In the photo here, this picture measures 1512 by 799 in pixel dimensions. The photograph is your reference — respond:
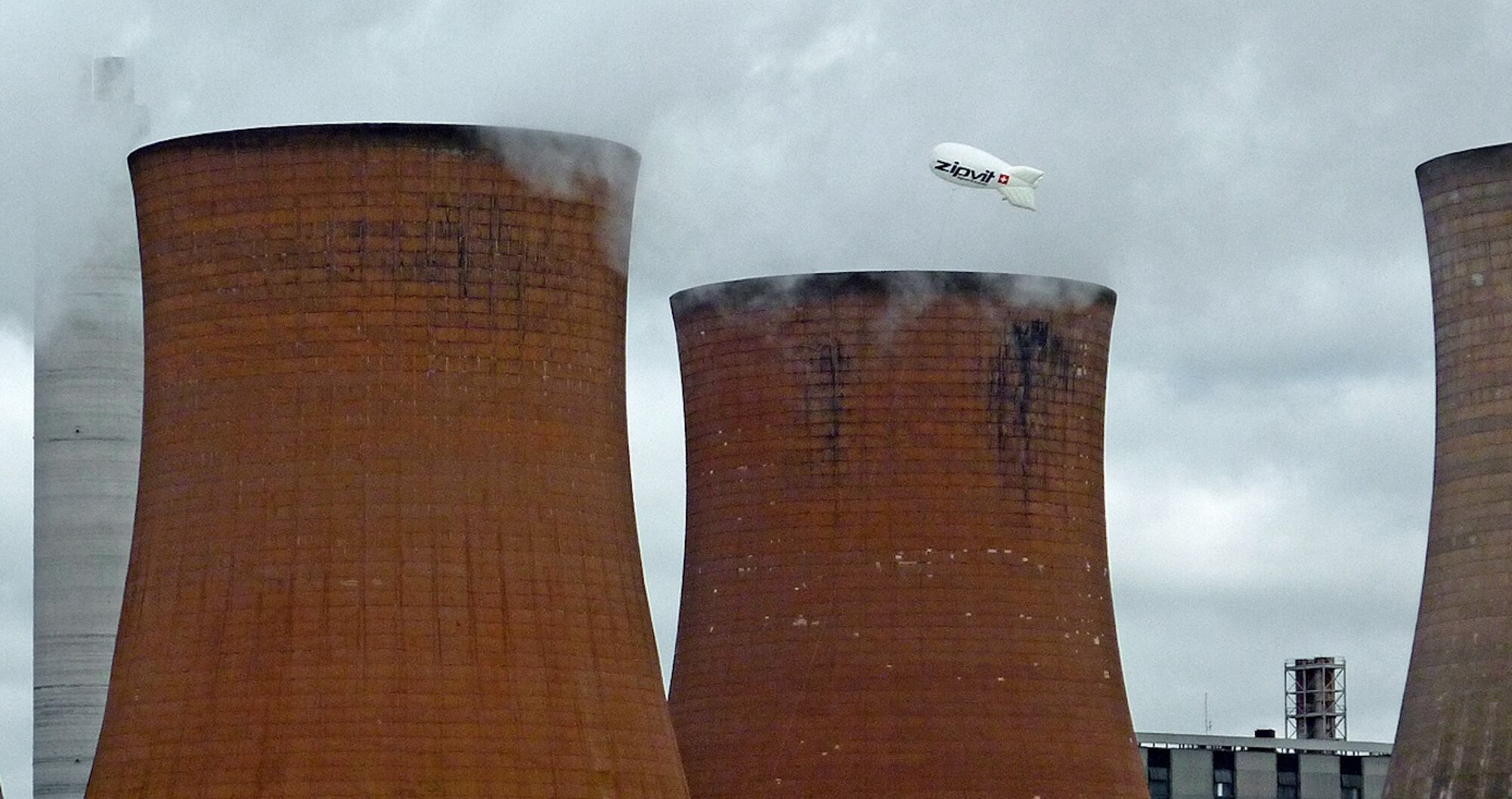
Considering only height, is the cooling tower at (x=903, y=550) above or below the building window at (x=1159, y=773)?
above

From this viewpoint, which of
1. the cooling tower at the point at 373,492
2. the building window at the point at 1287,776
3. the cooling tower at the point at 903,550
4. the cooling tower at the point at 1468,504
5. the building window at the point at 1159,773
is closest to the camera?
the cooling tower at the point at 373,492

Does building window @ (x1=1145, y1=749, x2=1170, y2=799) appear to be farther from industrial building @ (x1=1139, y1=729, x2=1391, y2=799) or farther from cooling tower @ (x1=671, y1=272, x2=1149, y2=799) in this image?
cooling tower @ (x1=671, y1=272, x2=1149, y2=799)

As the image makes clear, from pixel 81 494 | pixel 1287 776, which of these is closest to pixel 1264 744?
pixel 1287 776

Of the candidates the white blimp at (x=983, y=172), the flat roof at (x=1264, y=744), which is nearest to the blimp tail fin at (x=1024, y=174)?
the white blimp at (x=983, y=172)

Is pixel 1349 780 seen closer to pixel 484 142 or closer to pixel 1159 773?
pixel 1159 773

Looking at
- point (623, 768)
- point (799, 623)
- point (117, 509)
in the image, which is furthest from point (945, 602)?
point (117, 509)

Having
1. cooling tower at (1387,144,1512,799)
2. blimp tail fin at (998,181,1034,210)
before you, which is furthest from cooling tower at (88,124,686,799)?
cooling tower at (1387,144,1512,799)

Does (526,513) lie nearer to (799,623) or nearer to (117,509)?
(799,623)

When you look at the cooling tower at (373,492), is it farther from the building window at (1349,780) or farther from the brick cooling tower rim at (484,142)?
the building window at (1349,780)
